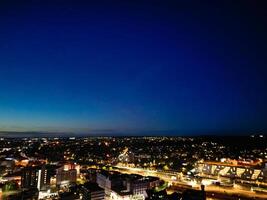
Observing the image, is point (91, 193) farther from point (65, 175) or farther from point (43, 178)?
point (65, 175)

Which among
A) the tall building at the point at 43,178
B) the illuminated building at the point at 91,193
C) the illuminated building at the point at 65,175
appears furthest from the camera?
the illuminated building at the point at 65,175

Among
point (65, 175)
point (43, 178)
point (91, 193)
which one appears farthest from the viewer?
point (65, 175)

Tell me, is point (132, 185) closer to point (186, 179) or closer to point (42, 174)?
point (186, 179)

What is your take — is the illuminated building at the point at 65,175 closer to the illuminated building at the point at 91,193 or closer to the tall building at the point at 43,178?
the tall building at the point at 43,178

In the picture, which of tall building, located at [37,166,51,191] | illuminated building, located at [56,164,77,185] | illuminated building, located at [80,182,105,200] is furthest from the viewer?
illuminated building, located at [56,164,77,185]

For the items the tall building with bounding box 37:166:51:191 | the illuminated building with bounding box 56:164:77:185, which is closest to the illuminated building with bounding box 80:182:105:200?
the tall building with bounding box 37:166:51:191

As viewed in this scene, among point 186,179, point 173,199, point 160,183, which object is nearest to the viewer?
point 173,199

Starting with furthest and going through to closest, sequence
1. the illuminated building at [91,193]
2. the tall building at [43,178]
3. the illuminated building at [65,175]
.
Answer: the illuminated building at [65,175] < the tall building at [43,178] < the illuminated building at [91,193]

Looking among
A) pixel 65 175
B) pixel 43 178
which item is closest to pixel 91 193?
pixel 43 178

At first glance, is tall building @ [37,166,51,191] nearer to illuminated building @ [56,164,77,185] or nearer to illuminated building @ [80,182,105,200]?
illuminated building @ [56,164,77,185]

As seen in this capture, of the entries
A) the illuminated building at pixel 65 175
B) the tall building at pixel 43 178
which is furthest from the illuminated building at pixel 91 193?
the illuminated building at pixel 65 175

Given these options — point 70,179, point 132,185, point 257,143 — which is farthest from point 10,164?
point 257,143
